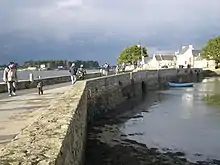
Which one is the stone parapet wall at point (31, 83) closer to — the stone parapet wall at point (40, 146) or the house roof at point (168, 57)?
the stone parapet wall at point (40, 146)

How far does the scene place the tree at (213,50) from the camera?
110 m

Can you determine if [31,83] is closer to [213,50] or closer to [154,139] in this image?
[154,139]

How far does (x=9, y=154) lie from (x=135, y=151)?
1216cm

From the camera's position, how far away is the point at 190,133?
21.7m

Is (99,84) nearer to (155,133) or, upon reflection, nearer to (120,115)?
(120,115)

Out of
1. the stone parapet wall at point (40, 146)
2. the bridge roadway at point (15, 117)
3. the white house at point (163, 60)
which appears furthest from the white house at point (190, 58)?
the stone parapet wall at point (40, 146)

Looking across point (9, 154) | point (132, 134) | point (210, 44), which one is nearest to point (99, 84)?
point (132, 134)

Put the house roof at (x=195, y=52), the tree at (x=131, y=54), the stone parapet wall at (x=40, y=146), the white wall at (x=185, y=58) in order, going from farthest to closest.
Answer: the white wall at (x=185, y=58), the house roof at (x=195, y=52), the tree at (x=131, y=54), the stone parapet wall at (x=40, y=146)

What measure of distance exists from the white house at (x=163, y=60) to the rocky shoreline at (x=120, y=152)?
131391 millimetres

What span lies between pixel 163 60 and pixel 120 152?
150 meters

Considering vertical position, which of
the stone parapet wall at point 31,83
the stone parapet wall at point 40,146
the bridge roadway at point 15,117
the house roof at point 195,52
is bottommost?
the bridge roadway at point 15,117

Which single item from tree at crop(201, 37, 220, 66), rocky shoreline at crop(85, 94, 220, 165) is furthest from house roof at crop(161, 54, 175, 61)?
rocky shoreline at crop(85, 94, 220, 165)

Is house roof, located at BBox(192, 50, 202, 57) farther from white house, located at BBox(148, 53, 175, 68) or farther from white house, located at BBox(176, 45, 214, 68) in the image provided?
white house, located at BBox(148, 53, 175, 68)

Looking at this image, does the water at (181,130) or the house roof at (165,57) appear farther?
the house roof at (165,57)
